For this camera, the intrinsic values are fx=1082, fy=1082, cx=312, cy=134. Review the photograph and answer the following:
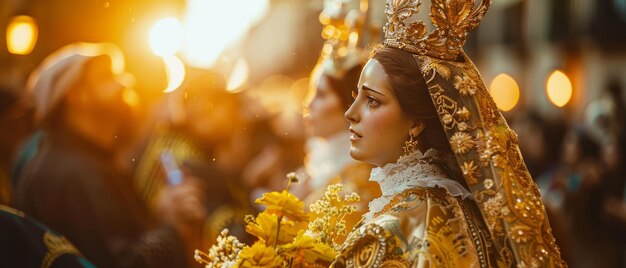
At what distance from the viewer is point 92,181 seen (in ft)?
24.0

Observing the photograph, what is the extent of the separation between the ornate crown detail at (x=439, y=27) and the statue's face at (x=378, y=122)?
0.16 meters

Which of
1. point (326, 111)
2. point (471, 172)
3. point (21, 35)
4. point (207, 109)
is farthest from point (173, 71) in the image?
point (471, 172)

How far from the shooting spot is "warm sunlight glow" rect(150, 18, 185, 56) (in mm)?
12258

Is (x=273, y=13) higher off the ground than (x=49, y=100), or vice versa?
(x=49, y=100)

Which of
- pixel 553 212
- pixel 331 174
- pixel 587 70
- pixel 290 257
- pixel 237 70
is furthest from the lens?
pixel 587 70

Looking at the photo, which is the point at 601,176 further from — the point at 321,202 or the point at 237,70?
the point at 321,202

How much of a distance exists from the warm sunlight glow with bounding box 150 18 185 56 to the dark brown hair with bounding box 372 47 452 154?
312 inches

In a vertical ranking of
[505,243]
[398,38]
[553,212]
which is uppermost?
[398,38]

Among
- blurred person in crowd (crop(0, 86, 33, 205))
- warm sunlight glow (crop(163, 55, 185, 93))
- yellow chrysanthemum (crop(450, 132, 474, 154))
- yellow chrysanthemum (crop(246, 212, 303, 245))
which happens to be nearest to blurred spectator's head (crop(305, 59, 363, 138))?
blurred person in crowd (crop(0, 86, 33, 205))

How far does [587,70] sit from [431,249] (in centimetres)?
2915

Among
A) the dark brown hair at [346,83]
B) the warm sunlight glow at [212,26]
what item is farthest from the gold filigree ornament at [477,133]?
the warm sunlight glow at [212,26]

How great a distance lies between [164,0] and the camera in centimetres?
1791

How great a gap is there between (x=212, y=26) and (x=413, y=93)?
26.3ft

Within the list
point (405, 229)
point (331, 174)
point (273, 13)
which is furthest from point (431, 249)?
point (273, 13)
